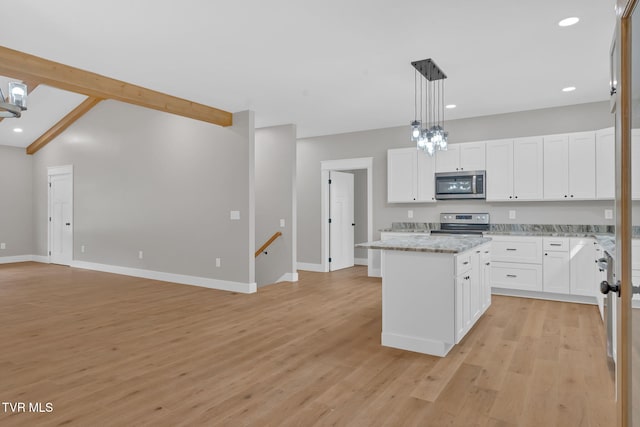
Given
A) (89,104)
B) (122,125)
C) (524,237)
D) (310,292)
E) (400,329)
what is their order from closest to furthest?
(400,329)
(524,237)
(310,292)
(122,125)
(89,104)

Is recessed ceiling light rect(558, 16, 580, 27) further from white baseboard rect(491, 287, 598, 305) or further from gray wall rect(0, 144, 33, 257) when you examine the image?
gray wall rect(0, 144, 33, 257)

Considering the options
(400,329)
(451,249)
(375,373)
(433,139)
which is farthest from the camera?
(433,139)

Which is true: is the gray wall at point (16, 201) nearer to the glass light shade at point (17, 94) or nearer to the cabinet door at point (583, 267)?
the glass light shade at point (17, 94)

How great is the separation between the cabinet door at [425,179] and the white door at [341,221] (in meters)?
1.88

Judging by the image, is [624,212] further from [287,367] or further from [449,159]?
[449,159]

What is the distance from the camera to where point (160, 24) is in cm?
310

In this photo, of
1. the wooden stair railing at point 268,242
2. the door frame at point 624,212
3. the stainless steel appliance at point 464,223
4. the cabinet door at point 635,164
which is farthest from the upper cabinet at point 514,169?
the cabinet door at point 635,164

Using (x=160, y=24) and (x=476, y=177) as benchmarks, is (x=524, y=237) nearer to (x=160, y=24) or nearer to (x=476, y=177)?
(x=476, y=177)

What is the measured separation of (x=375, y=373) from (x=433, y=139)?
2.36 meters

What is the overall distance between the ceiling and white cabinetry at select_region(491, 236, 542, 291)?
195 cm

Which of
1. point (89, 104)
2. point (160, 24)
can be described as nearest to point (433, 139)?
point (160, 24)

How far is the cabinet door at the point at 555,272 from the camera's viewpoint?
195 inches

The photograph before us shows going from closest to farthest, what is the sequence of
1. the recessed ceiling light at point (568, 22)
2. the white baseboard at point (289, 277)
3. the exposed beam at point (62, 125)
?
the recessed ceiling light at point (568, 22) < the white baseboard at point (289, 277) < the exposed beam at point (62, 125)

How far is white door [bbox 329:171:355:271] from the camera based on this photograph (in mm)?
7562
